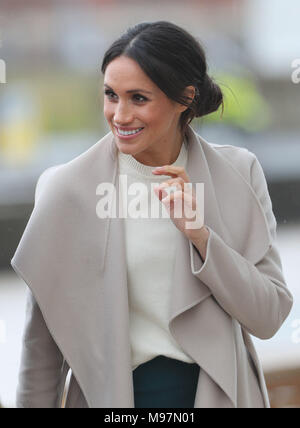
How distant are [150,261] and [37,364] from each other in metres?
0.23

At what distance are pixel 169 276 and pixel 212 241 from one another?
0.34ft

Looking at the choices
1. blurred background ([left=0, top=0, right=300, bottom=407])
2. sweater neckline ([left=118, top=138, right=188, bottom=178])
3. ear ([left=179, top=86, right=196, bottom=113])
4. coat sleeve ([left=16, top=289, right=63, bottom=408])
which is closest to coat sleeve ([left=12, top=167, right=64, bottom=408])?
coat sleeve ([left=16, top=289, right=63, bottom=408])

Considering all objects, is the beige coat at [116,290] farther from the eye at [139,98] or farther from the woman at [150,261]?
the eye at [139,98]

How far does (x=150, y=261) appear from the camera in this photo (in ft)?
3.68

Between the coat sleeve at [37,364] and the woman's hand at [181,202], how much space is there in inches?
10.1

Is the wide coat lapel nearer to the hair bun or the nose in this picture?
the hair bun

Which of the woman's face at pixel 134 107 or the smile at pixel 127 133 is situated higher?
the woman's face at pixel 134 107

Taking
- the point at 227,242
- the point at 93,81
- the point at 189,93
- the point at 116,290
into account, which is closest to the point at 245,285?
the point at 227,242

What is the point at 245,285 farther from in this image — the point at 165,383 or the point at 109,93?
the point at 109,93

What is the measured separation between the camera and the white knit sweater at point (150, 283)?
1106mm

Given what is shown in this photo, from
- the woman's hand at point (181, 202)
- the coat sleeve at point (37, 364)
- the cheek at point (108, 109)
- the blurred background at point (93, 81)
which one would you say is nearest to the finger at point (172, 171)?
the woman's hand at point (181, 202)

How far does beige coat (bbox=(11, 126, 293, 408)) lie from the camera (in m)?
1.08
